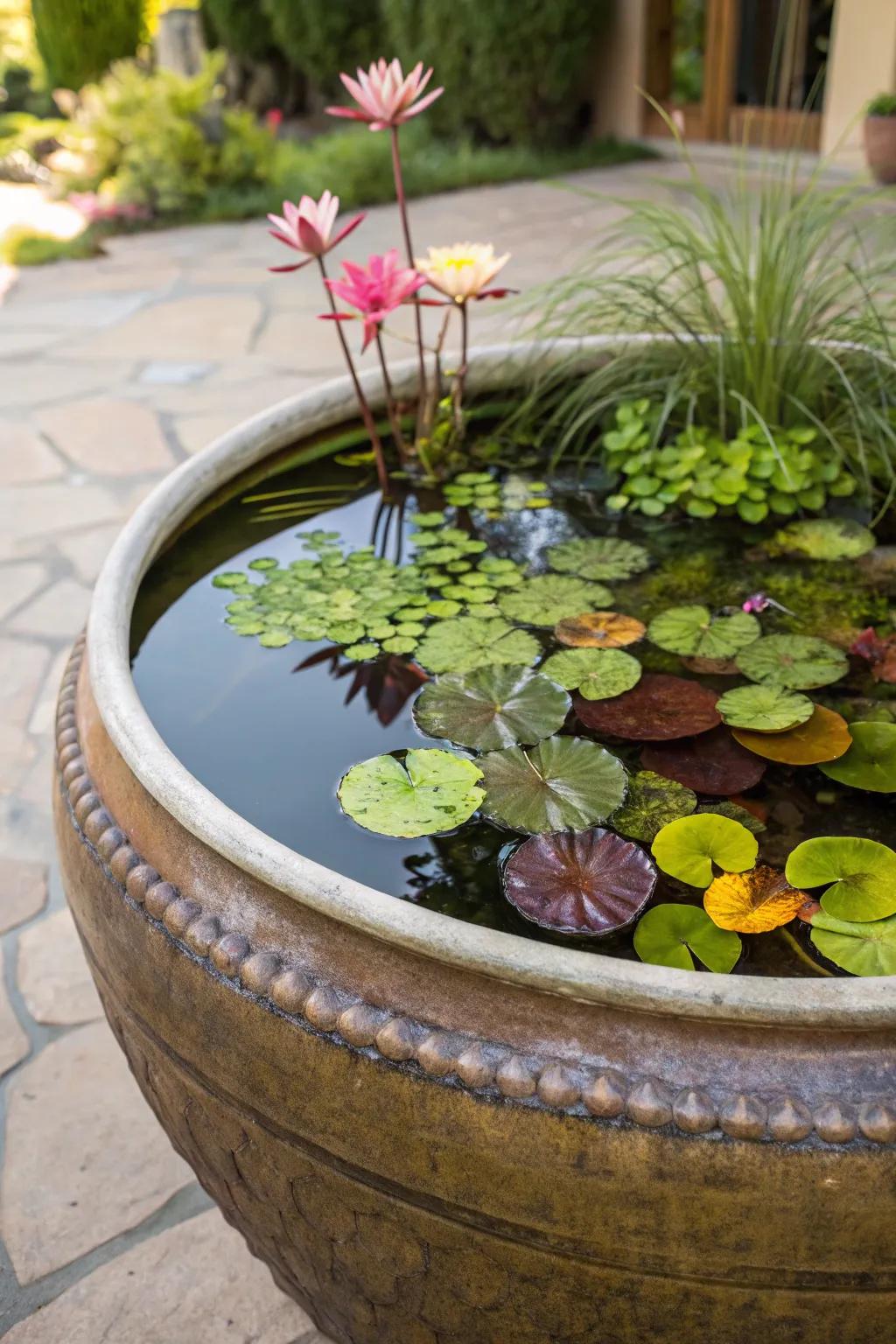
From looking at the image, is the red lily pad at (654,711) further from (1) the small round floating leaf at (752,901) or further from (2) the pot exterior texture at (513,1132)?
(2) the pot exterior texture at (513,1132)

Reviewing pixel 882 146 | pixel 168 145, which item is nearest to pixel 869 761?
pixel 882 146

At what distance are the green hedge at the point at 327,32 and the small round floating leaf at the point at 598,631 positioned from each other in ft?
28.2

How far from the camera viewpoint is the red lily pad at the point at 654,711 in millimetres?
1057

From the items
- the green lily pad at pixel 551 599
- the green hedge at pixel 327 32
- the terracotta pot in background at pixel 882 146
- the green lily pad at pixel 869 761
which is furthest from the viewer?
the green hedge at pixel 327 32

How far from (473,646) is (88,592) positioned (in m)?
1.62

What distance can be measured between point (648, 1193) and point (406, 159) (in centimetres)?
738

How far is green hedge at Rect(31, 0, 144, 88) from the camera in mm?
8562

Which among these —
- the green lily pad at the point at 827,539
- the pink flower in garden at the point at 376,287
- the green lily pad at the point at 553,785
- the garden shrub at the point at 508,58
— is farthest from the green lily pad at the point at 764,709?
the garden shrub at the point at 508,58

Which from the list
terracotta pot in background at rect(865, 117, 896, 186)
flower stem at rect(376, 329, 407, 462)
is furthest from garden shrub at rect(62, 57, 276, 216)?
flower stem at rect(376, 329, 407, 462)

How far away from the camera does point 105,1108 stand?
1404mm

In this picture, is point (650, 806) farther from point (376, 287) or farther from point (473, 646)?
point (376, 287)

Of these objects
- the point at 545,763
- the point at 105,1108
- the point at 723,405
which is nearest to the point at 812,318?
the point at 723,405

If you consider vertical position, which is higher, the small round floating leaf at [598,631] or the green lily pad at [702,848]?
the green lily pad at [702,848]

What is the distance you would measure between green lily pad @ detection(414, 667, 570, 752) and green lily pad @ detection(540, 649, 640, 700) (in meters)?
0.02
